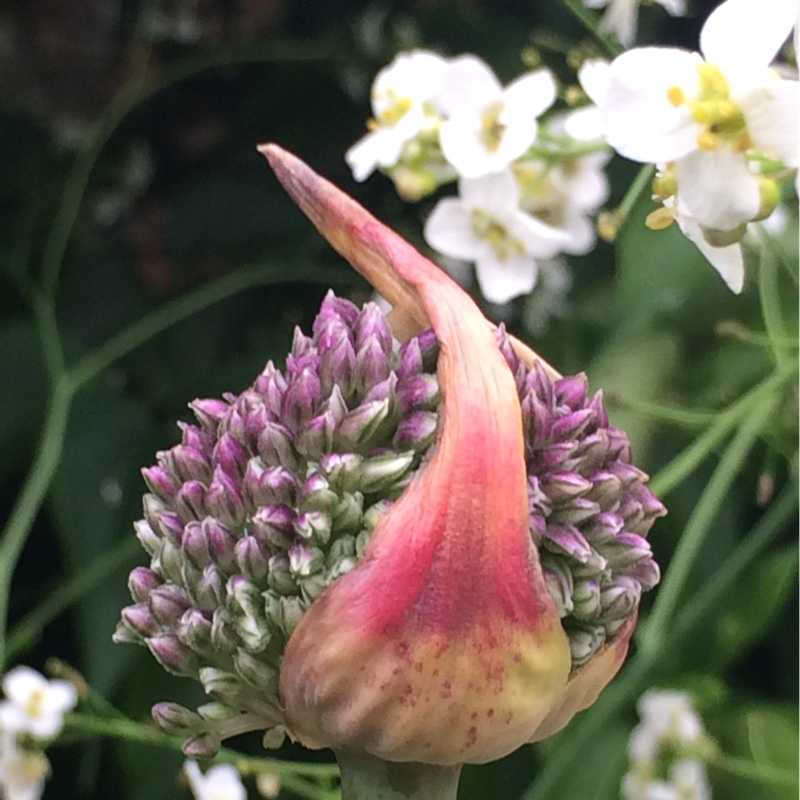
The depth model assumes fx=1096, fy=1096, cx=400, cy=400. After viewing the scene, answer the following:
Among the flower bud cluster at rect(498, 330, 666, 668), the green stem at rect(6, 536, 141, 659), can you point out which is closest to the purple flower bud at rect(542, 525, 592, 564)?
the flower bud cluster at rect(498, 330, 666, 668)

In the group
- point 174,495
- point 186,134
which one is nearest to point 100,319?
point 186,134

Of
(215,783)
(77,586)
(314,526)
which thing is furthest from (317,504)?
(77,586)

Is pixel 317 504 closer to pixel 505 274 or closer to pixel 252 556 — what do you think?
pixel 252 556

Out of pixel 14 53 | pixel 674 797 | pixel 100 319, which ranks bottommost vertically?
pixel 674 797

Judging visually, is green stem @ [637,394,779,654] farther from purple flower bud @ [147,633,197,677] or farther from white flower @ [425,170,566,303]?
purple flower bud @ [147,633,197,677]

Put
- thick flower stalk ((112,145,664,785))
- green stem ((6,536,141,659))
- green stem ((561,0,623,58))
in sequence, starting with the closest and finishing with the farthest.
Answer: thick flower stalk ((112,145,664,785))
green stem ((561,0,623,58))
green stem ((6,536,141,659))

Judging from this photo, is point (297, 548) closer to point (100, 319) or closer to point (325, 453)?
point (325, 453)
